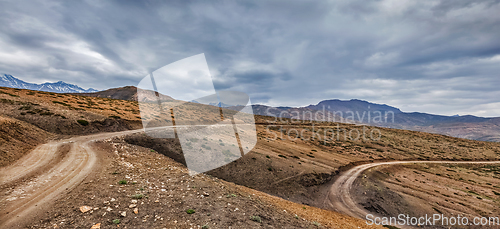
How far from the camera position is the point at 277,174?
28.2 m

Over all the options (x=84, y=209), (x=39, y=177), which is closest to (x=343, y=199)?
(x=84, y=209)

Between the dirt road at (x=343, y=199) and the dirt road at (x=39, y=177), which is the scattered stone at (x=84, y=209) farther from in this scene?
the dirt road at (x=343, y=199)

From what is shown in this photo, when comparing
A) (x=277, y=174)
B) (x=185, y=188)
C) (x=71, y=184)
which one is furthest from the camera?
(x=277, y=174)

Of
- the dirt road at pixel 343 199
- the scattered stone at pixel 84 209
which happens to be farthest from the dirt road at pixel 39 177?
the dirt road at pixel 343 199

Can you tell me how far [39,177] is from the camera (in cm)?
1289

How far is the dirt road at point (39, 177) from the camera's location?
9430 mm

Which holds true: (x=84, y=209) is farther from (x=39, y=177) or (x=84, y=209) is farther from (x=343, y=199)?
(x=343, y=199)

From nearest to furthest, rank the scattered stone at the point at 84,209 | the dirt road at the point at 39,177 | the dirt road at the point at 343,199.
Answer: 1. the dirt road at the point at 39,177
2. the scattered stone at the point at 84,209
3. the dirt road at the point at 343,199

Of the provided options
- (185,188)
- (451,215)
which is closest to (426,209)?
(451,215)

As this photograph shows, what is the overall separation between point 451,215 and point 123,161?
44699 millimetres

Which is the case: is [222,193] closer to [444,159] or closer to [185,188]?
[185,188]

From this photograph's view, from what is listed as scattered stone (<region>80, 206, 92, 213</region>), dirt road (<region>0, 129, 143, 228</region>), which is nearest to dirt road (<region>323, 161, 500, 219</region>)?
scattered stone (<region>80, 206, 92, 213</region>)

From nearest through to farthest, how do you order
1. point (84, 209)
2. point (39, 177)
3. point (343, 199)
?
point (84, 209) → point (39, 177) → point (343, 199)

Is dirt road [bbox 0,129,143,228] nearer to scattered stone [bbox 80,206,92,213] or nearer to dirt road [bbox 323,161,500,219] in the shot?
scattered stone [bbox 80,206,92,213]
